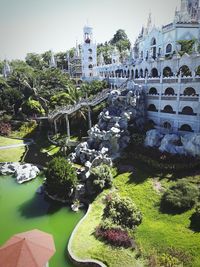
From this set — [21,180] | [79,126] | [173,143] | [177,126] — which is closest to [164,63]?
[177,126]

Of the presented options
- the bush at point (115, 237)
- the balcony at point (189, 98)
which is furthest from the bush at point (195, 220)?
the balcony at point (189, 98)

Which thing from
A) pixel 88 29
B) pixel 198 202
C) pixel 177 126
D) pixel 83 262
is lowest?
pixel 83 262

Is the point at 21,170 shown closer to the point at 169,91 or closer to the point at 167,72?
the point at 169,91

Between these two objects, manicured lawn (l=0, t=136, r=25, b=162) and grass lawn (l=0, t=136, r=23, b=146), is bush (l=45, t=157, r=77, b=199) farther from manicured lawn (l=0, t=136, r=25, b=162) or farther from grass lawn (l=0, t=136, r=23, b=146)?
grass lawn (l=0, t=136, r=23, b=146)

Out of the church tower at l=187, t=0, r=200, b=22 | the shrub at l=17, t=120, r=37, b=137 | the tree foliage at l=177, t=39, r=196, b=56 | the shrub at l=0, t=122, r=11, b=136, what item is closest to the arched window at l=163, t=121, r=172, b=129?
→ the tree foliage at l=177, t=39, r=196, b=56

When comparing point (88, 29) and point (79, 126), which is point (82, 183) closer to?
point (79, 126)

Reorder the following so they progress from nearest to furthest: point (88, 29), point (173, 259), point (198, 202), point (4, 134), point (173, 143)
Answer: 1. point (173, 259)
2. point (198, 202)
3. point (173, 143)
4. point (4, 134)
5. point (88, 29)
